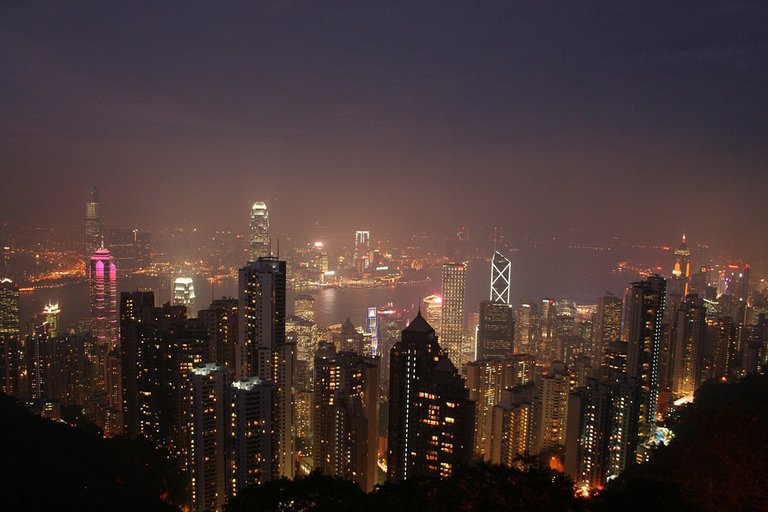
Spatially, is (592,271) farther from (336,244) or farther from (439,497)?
(439,497)

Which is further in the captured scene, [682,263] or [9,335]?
[682,263]

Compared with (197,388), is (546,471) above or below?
above

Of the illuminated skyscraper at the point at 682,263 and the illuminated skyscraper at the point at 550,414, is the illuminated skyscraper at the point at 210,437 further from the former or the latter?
the illuminated skyscraper at the point at 682,263

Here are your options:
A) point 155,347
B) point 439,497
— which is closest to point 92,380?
point 155,347

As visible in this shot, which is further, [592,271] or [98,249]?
[592,271]

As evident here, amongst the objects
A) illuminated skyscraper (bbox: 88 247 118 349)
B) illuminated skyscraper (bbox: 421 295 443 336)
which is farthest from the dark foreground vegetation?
illuminated skyscraper (bbox: 421 295 443 336)

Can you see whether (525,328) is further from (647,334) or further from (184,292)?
(184,292)

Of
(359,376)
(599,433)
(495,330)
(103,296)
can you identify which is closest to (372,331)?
(495,330)

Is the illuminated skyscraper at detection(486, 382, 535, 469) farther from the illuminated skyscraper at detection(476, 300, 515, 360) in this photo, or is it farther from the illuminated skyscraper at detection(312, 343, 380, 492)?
the illuminated skyscraper at detection(476, 300, 515, 360)
